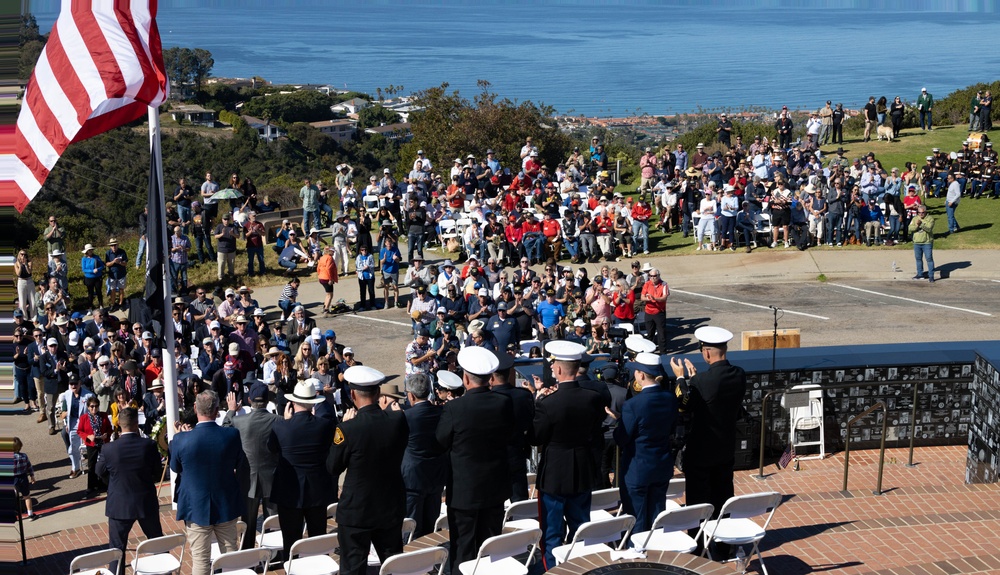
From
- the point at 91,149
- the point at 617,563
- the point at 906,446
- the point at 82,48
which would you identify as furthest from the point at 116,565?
the point at 91,149

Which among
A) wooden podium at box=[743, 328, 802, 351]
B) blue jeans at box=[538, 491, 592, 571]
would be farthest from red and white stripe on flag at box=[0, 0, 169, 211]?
wooden podium at box=[743, 328, 802, 351]

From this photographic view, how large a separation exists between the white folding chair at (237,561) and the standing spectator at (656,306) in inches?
499

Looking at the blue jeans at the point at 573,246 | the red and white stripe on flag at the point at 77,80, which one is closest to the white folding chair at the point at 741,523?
the red and white stripe on flag at the point at 77,80

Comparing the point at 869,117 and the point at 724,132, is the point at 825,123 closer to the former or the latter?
the point at 869,117

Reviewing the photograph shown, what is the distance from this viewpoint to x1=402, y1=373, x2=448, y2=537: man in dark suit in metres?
8.94

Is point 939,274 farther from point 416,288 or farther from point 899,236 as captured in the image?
point 416,288

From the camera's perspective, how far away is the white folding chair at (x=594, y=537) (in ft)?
26.9

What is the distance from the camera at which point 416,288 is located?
2117cm

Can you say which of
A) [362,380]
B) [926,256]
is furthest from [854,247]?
[362,380]

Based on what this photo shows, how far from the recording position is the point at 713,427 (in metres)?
9.41

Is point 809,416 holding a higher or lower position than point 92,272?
lower

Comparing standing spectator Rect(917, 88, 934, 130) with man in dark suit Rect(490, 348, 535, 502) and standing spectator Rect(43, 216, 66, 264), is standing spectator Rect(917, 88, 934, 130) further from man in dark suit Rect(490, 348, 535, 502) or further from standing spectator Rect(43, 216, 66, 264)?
man in dark suit Rect(490, 348, 535, 502)

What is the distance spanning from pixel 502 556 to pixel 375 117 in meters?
89.0

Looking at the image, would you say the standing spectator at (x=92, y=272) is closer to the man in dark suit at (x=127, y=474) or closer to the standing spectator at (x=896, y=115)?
the man in dark suit at (x=127, y=474)
